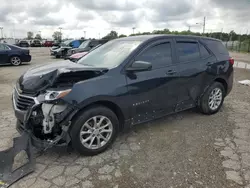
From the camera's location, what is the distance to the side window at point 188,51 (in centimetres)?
433

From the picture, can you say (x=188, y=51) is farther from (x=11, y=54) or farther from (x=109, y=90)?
(x=11, y=54)

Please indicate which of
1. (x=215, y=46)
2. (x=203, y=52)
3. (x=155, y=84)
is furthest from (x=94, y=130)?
(x=215, y=46)

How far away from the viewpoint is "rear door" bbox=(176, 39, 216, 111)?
4.30 m

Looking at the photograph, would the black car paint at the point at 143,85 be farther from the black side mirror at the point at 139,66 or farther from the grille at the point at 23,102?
the grille at the point at 23,102

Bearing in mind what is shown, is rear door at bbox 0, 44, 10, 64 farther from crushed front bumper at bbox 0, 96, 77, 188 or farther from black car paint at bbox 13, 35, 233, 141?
crushed front bumper at bbox 0, 96, 77, 188

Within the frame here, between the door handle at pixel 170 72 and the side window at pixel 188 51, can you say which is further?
the side window at pixel 188 51

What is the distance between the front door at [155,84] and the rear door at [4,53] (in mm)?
11635

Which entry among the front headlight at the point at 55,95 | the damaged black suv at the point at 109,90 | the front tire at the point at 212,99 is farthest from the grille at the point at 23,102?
the front tire at the point at 212,99

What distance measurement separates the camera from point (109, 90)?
328 centimetres

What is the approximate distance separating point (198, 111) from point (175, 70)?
1.51 metres

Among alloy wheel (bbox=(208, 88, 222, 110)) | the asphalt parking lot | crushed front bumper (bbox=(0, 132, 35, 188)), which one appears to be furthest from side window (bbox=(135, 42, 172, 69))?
crushed front bumper (bbox=(0, 132, 35, 188))

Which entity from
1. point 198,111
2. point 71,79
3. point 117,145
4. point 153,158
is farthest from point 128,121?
point 198,111

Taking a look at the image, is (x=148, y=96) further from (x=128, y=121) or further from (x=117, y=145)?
(x=117, y=145)

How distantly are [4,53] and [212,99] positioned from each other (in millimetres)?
12012
